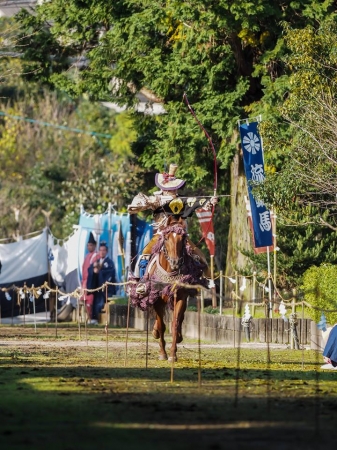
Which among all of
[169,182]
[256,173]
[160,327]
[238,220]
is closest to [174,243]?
[169,182]

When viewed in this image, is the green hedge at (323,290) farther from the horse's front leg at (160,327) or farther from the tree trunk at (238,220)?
the tree trunk at (238,220)

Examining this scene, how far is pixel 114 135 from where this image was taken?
68.2m

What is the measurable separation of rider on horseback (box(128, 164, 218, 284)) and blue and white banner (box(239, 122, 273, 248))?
558cm

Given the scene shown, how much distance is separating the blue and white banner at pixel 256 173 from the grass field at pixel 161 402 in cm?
616

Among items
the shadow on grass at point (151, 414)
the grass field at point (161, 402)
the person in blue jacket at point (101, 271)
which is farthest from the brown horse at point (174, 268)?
the person in blue jacket at point (101, 271)

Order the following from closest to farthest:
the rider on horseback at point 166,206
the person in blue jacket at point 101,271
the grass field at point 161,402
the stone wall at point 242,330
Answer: the grass field at point 161,402 → the rider on horseback at point 166,206 → the stone wall at point 242,330 → the person in blue jacket at point 101,271

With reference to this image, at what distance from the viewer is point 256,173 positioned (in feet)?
90.2

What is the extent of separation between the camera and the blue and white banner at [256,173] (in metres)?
27.5

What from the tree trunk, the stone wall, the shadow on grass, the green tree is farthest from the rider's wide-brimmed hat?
the tree trunk

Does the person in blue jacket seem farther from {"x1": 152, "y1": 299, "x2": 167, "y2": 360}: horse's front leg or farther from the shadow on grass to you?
the shadow on grass

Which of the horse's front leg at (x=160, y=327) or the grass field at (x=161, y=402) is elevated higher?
the horse's front leg at (x=160, y=327)

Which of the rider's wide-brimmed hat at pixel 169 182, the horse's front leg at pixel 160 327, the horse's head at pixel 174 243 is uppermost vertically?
the rider's wide-brimmed hat at pixel 169 182

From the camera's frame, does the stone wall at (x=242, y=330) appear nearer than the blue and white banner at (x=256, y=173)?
Yes

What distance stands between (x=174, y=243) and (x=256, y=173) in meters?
8.23
